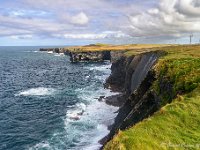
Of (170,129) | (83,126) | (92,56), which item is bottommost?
(83,126)

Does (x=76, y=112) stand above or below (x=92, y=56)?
below

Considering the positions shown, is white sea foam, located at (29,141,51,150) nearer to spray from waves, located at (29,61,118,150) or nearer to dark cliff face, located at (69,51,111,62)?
spray from waves, located at (29,61,118,150)

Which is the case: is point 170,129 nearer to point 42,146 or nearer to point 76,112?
point 42,146

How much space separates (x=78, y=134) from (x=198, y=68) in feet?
71.3

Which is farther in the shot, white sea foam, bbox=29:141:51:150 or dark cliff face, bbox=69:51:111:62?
dark cliff face, bbox=69:51:111:62

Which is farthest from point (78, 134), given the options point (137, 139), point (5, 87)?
A: point (5, 87)

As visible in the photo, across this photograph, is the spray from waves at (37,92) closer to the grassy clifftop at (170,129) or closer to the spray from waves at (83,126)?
the spray from waves at (83,126)

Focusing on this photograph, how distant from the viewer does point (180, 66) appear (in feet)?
128

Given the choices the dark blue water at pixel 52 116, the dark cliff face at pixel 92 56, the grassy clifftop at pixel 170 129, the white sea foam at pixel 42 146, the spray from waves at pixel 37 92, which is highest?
the grassy clifftop at pixel 170 129

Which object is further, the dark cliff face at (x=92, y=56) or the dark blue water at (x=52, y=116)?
the dark cliff face at (x=92, y=56)

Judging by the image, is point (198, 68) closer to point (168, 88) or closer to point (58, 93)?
point (168, 88)

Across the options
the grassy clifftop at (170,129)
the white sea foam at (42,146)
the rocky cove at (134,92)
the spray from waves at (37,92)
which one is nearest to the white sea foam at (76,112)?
the rocky cove at (134,92)

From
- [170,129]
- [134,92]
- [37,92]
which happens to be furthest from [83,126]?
[37,92]

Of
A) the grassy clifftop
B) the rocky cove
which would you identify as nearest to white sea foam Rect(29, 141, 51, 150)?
the rocky cove
